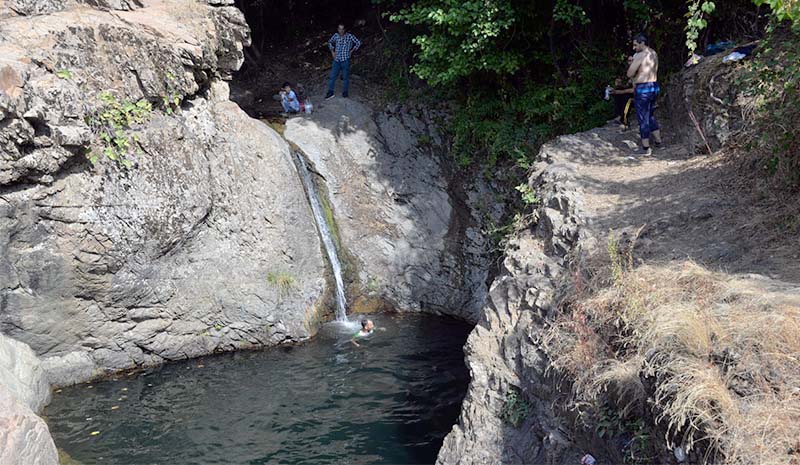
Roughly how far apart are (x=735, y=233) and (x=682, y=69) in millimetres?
5216

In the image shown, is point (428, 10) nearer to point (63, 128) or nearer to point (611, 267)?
point (63, 128)

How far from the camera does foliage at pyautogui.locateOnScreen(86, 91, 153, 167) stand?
430 inches

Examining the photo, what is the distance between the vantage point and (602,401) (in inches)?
231

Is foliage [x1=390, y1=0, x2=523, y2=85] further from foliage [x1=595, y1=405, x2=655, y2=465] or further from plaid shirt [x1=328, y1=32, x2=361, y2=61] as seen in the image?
foliage [x1=595, y1=405, x2=655, y2=465]

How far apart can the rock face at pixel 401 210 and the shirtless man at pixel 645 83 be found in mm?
3724

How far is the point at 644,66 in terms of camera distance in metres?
10.5

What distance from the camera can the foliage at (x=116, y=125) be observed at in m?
10.9

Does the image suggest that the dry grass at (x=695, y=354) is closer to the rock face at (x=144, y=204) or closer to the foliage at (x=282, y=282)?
the foliage at (x=282, y=282)

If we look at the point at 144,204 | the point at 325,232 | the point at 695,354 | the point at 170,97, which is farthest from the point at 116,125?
the point at 695,354

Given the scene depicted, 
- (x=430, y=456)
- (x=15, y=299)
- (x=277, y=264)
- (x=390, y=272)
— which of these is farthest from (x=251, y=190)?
(x=430, y=456)

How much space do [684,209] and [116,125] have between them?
8.86 metres

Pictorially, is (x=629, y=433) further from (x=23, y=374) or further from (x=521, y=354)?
(x=23, y=374)

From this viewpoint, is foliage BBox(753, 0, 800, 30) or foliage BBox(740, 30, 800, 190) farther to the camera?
foliage BBox(740, 30, 800, 190)

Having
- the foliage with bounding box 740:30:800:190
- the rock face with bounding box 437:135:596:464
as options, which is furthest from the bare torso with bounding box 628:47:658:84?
the rock face with bounding box 437:135:596:464
